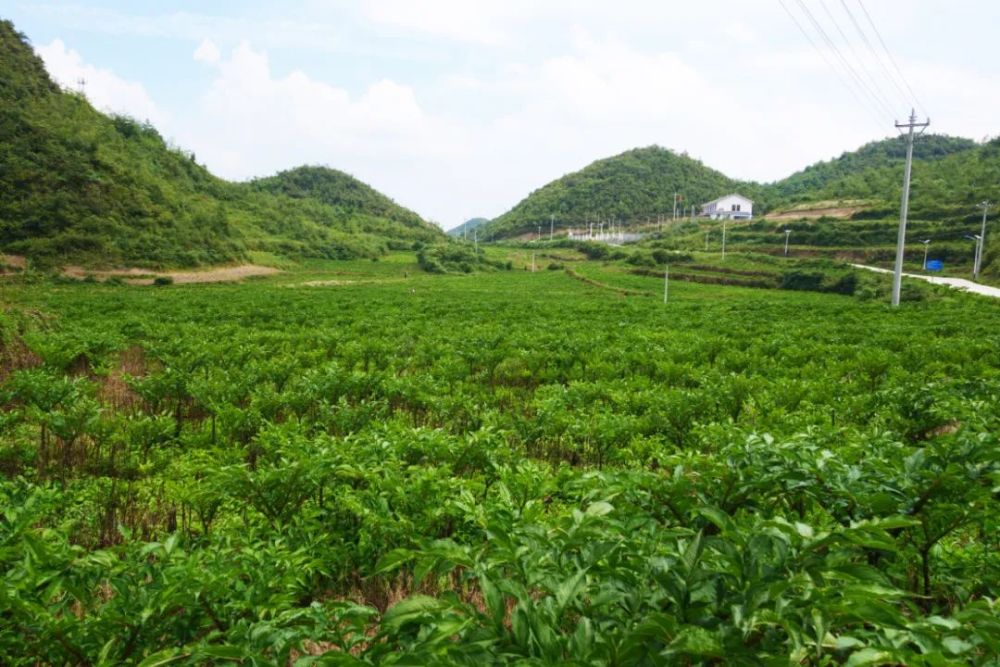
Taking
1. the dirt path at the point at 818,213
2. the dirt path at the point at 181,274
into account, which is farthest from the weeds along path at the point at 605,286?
the dirt path at the point at 818,213

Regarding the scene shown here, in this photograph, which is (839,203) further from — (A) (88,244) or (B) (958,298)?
(A) (88,244)

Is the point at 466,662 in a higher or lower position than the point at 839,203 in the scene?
lower

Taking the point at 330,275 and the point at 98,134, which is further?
the point at 98,134

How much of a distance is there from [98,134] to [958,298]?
9690 cm

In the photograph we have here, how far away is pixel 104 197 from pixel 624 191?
123072 millimetres

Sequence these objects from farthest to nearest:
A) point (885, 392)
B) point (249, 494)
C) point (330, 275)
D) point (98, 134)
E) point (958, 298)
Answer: point (98, 134) < point (330, 275) < point (958, 298) < point (885, 392) < point (249, 494)

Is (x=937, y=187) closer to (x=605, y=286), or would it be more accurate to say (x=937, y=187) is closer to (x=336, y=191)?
(x=605, y=286)

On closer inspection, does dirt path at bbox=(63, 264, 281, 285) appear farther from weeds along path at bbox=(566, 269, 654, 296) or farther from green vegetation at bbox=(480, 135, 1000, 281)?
green vegetation at bbox=(480, 135, 1000, 281)

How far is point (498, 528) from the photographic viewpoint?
267 cm

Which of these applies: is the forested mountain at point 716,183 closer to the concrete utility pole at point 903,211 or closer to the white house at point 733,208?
the white house at point 733,208

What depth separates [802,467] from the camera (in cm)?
328

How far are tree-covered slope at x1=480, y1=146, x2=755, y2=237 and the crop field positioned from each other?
468 ft

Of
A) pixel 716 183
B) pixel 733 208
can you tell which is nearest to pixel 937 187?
pixel 733 208

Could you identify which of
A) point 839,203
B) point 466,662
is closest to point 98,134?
point 466,662
